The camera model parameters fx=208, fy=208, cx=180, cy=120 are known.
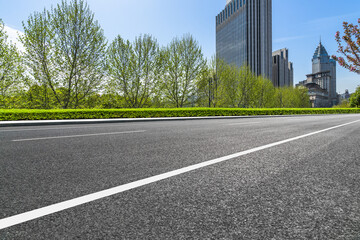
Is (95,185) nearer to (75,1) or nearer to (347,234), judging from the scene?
(347,234)

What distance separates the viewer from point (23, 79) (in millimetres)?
21500

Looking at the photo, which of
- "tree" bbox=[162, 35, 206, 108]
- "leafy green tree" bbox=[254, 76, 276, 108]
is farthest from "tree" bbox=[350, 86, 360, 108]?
"tree" bbox=[162, 35, 206, 108]

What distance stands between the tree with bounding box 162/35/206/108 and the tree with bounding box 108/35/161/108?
1.62 m

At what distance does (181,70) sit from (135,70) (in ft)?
21.2

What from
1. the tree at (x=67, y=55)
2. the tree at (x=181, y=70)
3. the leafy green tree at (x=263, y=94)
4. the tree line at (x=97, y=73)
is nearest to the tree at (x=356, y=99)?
the leafy green tree at (x=263, y=94)

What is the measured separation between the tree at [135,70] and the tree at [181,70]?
162cm

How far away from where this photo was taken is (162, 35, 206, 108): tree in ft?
95.3

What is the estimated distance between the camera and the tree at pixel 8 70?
2111 centimetres

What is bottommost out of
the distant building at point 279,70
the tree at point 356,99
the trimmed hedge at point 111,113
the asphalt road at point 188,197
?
the asphalt road at point 188,197

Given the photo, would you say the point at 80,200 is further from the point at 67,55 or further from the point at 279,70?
the point at 279,70

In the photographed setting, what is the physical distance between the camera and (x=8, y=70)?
69.6 ft

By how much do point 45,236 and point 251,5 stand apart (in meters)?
115

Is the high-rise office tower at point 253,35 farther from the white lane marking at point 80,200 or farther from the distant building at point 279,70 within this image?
the white lane marking at point 80,200

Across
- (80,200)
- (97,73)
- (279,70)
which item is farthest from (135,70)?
(279,70)
